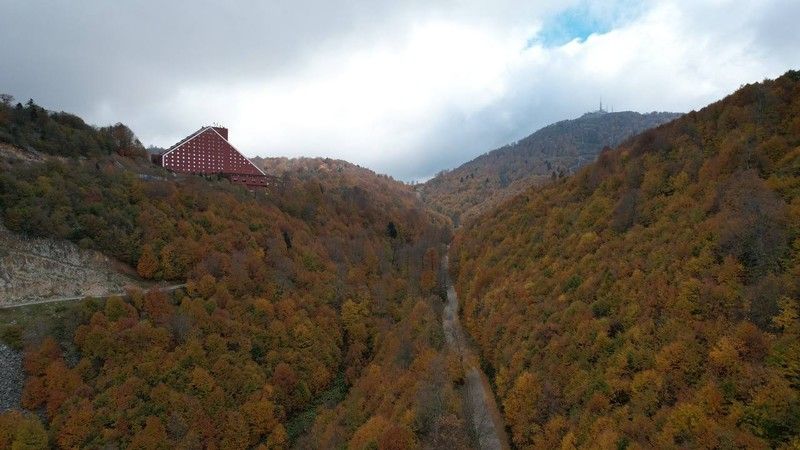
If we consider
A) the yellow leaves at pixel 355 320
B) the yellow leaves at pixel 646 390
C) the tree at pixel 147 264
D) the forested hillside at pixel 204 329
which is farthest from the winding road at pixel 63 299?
the yellow leaves at pixel 646 390

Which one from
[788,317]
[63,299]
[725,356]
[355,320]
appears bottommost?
[725,356]

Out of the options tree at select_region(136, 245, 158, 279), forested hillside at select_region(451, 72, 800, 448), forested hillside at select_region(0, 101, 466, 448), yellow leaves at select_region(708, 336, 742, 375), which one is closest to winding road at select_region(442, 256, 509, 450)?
forested hillside at select_region(451, 72, 800, 448)

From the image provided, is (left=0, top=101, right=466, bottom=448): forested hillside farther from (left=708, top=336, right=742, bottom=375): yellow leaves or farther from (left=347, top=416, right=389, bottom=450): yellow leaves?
(left=708, top=336, right=742, bottom=375): yellow leaves

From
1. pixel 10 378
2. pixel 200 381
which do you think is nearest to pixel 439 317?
pixel 200 381

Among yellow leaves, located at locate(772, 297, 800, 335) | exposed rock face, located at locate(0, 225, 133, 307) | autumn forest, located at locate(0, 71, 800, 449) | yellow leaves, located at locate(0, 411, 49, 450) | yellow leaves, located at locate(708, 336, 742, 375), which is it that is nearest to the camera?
yellow leaves, located at locate(772, 297, 800, 335)

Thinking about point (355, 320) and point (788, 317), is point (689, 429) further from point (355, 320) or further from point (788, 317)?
point (355, 320)

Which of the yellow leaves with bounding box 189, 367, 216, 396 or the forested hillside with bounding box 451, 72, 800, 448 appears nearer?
the forested hillside with bounding box 451, 72, 800, 448
